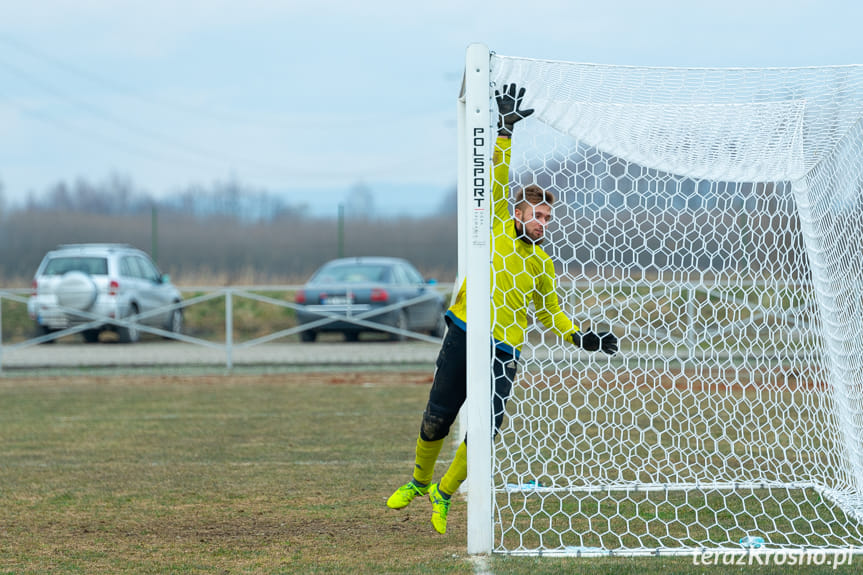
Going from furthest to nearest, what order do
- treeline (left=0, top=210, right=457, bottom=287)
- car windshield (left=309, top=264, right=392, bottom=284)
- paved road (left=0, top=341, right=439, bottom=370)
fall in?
treeline (left=0, top=210, right=457, bottom=287) < car windshield (left=309, top=264, right=392, bottom=284) < paved road (left=0, top=341, right=439, bottom=370)

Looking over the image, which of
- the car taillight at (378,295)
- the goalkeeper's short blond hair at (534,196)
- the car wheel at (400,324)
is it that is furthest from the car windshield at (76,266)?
the goalkeeper's short blond hair at (534,196)

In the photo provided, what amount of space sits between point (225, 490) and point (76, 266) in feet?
44.8

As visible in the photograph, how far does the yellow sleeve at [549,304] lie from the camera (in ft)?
18.0

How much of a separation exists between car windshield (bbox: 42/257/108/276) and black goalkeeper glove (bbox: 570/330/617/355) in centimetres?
1492

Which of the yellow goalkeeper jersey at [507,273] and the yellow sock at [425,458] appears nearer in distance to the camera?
the yellow goalkeeper jersey at [507,273]

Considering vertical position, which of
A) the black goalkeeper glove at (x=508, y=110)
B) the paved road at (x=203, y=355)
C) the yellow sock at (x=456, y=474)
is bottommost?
the paved road at (x=203, y=355)

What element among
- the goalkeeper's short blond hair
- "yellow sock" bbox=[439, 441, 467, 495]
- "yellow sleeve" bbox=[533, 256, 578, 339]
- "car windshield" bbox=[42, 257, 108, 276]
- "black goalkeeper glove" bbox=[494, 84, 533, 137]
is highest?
"black goalkeeper glove" bbox=[494, 84, 533, 137]

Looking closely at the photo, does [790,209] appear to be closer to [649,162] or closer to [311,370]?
[649,162]

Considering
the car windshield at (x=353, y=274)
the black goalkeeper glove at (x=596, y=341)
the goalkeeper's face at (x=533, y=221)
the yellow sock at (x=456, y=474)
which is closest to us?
the goalkeeper's face at (x=533, y=221)

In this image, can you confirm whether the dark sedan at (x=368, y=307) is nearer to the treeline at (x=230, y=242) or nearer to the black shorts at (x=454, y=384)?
the black shorts at (x=454, y=384)

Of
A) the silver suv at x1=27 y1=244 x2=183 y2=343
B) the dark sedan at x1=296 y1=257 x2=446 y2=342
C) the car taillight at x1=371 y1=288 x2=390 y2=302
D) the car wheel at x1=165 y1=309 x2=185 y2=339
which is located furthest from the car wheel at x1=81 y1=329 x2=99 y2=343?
the car taillight at x1=371 y1=288 x2=390 y2=302

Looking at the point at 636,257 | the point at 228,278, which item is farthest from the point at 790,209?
the point at 228,278

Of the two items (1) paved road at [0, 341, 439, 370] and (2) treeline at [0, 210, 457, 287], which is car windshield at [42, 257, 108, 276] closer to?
(1) paved road at [0, 341, 439, 370]

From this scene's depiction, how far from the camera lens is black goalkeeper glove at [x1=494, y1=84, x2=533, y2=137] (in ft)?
17.3
